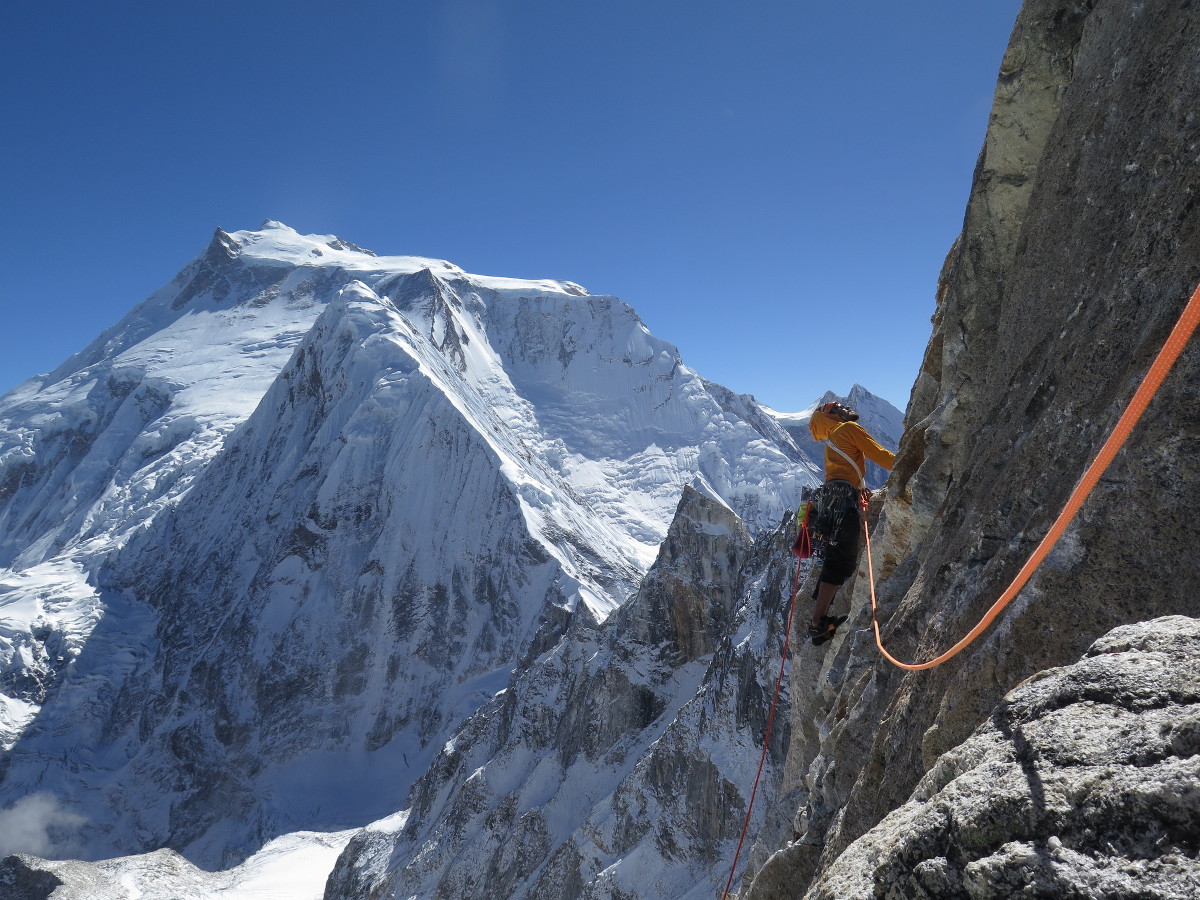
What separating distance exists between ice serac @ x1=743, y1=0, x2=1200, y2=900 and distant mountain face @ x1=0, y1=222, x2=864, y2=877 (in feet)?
188

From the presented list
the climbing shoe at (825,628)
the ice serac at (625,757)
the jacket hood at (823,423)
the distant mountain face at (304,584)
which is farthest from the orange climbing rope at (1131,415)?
the distant mountain face at (304,584)

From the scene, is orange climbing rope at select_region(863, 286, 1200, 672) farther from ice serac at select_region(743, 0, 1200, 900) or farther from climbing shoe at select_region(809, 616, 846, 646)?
climbing shoe at select_region(809, 616, 846, 646)

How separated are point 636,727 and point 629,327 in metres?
150

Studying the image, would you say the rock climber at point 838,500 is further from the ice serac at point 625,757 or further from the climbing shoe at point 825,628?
the ice serac at point 625,757

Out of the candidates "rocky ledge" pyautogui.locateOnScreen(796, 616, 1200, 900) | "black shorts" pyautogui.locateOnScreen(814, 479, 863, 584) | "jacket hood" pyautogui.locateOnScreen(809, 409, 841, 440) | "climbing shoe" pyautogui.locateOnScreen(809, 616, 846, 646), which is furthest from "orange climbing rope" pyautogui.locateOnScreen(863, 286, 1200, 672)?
"climbing shoe" pyautogui.locateOnScreen(809, 616, 846, 646)

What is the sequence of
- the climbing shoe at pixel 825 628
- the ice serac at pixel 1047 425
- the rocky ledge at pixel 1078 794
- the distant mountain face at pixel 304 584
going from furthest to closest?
the distant mountain face at pixel 304 584, the climbing shoe at pixel 825 628, the ice serac at pixel 1047 425, the rocky ledge at pixel 1078 794

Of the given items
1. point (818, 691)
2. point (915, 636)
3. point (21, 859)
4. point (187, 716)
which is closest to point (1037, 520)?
point (915, 636)

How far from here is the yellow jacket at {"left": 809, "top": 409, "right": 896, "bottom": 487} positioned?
30.5 feet

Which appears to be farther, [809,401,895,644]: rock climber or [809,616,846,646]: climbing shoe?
[809,616,846,646]: climbing shoe

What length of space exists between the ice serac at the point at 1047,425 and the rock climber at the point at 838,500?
81cm

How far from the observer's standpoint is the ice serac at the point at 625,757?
2748 centimetres

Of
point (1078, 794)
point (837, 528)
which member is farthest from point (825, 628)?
point (1078, 794)

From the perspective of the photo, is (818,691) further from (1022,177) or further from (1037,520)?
(1022,177)

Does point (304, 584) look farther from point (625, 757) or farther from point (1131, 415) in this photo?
point (1131, 415)
